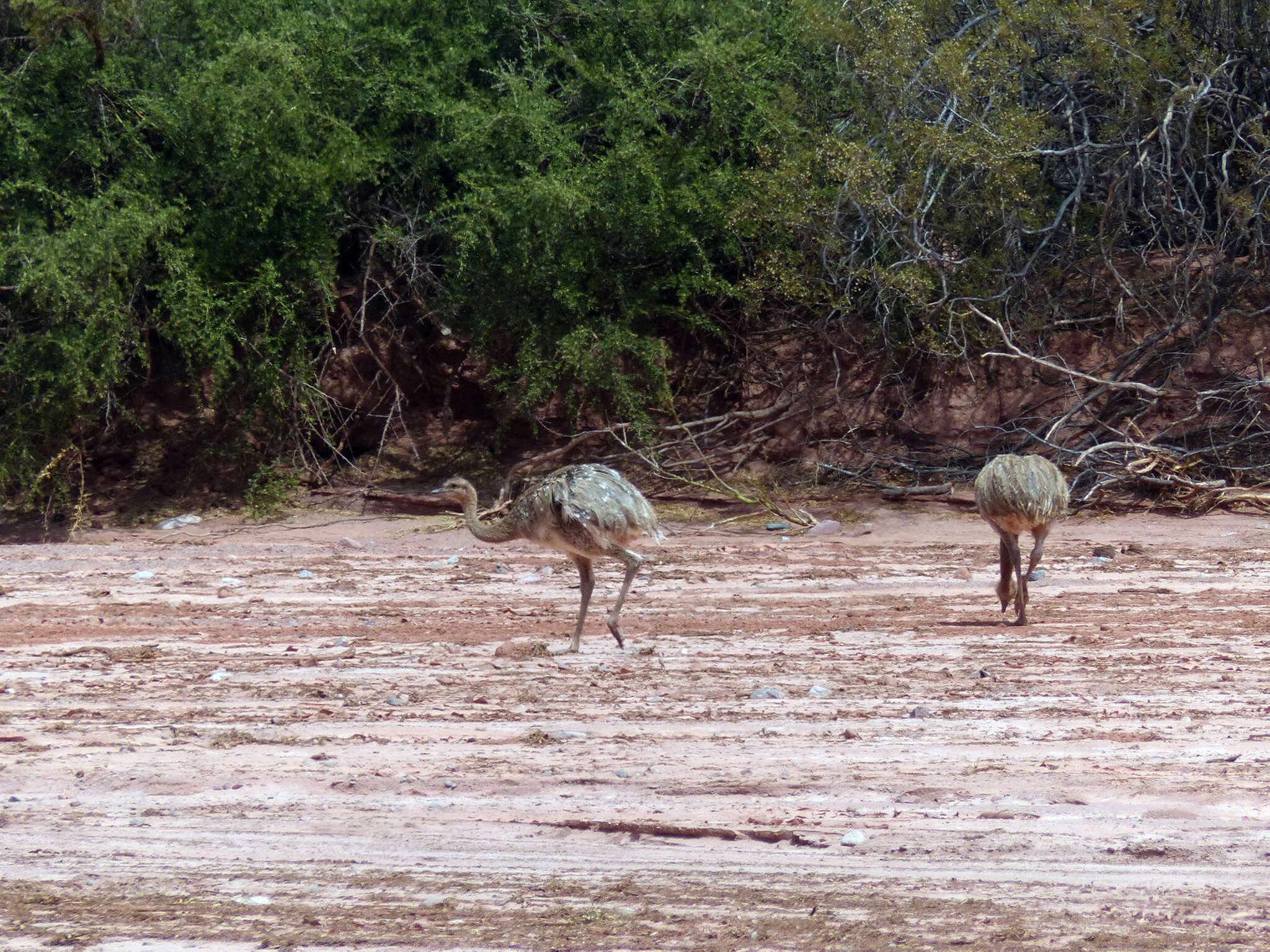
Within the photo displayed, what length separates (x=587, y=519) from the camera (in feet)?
30.0

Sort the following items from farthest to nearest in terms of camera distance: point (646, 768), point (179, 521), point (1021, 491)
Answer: point (179, 521), point (1021, 491), point (646, 768)

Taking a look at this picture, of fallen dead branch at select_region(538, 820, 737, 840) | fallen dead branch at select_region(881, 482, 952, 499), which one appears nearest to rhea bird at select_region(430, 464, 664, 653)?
fallen dead branch at select_region(538, 820, 737, 840)

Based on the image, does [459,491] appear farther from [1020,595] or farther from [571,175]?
[571,175]

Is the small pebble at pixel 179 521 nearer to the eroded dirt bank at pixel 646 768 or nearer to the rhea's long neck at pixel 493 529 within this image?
the eroded dirt bank at pixel 646 768

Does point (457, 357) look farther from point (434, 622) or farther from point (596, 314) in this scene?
point (434, 622)

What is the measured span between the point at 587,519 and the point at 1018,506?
2932 millimetres

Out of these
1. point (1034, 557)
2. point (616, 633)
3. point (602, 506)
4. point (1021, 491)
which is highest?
point (1021, 491)

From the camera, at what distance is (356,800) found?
20.1 feet

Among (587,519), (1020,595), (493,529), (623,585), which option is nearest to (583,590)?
(623,585)

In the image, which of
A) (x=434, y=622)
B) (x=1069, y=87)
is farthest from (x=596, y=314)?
(x=434, y=622)

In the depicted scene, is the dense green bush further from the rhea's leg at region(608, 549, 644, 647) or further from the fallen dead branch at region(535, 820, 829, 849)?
the fallen dead branch at region(535, 820, 829, 849)

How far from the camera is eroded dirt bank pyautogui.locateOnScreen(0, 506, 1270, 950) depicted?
4.93m

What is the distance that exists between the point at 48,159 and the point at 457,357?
5260 millimetres

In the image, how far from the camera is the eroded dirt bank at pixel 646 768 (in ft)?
16.2
